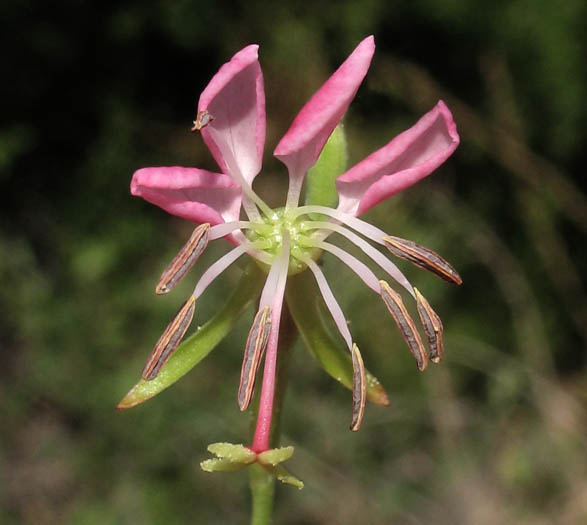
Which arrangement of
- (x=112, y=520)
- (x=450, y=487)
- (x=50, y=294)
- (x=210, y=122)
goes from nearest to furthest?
1. (x=210, y=122)
2. (x=112, y=520)
3. (x=450, y=487)
4. (x=50, y=294)

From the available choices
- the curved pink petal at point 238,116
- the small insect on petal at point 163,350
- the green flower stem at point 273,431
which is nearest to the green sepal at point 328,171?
the curved pink petal at point 238,116

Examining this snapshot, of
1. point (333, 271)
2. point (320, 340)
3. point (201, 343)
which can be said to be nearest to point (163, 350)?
point (201, 343)

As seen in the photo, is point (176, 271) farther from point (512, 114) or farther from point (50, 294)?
point (512, 114)

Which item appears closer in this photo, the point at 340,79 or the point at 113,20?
the point at 340,79

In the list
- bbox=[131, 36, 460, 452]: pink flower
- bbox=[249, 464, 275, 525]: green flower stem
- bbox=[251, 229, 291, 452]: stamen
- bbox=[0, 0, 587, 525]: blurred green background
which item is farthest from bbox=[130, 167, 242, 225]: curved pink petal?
bbox=[0, 0, 587, 525]: blurred green background

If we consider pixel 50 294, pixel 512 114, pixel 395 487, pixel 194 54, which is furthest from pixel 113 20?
pixel 395 487

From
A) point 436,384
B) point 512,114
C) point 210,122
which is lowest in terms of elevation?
point 436,384

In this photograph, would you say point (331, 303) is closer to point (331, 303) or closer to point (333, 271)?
point (331, 303)
